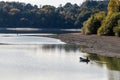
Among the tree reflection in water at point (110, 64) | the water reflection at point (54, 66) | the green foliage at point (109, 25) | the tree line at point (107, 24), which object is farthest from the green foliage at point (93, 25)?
the tree reflection in water at point (110, 64)

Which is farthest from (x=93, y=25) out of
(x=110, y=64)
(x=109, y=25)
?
(x=110, y=64)

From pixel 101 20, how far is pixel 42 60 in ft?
202

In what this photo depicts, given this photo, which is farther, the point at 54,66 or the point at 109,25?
the point at 109,25

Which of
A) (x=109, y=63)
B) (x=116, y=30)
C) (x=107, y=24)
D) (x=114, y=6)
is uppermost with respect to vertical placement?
(x=114, y=6)

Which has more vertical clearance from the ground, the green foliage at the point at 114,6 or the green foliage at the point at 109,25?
the green foliage at the point at 114,6

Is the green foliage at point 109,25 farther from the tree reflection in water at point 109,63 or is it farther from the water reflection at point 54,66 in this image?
the tree reflection in water at point 109,63

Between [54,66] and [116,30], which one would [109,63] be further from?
[116,30]

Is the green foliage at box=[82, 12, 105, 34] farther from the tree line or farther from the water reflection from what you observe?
the water reflection

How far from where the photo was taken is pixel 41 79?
49.7 metres

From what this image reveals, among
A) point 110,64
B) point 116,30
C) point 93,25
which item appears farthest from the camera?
point 93,25

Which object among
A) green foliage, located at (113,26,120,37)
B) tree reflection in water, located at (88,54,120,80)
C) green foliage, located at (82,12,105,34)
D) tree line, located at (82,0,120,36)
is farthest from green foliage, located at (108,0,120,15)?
tree reflection in water, located at (88,54,120,80)

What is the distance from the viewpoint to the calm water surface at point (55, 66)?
170 feet

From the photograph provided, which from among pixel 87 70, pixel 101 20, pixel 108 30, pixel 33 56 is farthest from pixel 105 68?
pixel 101 20

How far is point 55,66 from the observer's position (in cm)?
5984
